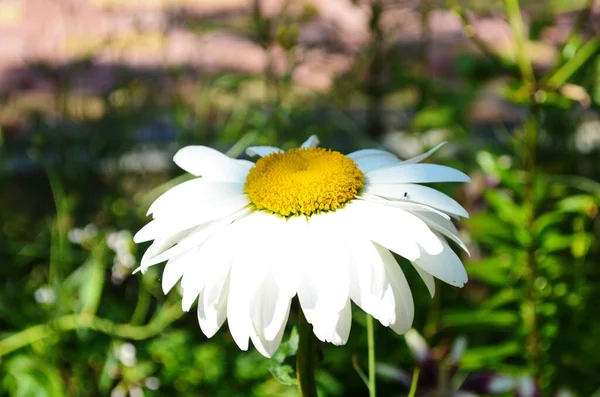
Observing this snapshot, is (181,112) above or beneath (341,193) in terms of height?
beneath

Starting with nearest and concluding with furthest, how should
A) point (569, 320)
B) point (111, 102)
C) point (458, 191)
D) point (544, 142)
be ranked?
1. point (569, 320)
2. point (458, 191)
3. point (111, 102)
4. point (544, 142)

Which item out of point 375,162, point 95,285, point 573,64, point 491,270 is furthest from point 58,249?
point 573,64

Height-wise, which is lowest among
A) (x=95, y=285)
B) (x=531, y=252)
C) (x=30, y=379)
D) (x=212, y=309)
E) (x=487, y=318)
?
(x=30, y=379)

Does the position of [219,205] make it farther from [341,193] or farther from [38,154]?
[38,154]

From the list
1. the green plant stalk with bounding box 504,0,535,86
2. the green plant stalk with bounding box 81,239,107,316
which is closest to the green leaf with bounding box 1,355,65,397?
the green plant stalk with bounding box 81,239,107,316

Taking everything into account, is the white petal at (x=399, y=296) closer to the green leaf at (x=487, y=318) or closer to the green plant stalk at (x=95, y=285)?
the green leaf at (x=487, y=318)

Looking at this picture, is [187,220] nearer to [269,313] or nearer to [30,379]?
[269,313]

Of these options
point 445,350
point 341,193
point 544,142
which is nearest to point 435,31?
point 544,142
